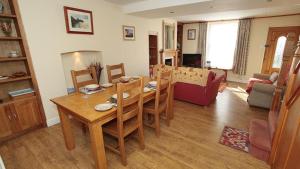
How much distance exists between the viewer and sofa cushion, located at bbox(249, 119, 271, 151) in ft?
6.55

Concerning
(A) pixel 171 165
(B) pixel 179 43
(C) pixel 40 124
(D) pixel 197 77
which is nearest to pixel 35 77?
(C) pixel 40 124

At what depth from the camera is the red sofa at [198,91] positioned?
3.39 metres

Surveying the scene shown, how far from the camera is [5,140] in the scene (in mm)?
2430

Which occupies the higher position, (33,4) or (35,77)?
(33,4)

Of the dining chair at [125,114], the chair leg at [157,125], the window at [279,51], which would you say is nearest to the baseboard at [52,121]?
the dining chair at [125,114]

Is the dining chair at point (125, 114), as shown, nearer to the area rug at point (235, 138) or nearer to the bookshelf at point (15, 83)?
the area rug at point (235, 138)

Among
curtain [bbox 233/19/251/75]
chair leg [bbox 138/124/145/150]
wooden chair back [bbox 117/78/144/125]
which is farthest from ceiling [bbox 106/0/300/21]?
chair leg [bbox 138/124/145/150]

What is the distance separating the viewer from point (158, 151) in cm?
217

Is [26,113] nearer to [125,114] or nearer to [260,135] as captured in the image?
[125,114]

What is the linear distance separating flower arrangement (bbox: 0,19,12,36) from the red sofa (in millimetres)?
3267

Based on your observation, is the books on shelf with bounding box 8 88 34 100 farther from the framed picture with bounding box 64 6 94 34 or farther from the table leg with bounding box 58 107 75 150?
the framed picture with bounding box 64 6 94 34

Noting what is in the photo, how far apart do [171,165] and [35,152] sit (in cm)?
193

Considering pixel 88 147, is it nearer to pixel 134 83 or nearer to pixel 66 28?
pixel 134 83

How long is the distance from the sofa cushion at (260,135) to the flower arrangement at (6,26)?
391cm
